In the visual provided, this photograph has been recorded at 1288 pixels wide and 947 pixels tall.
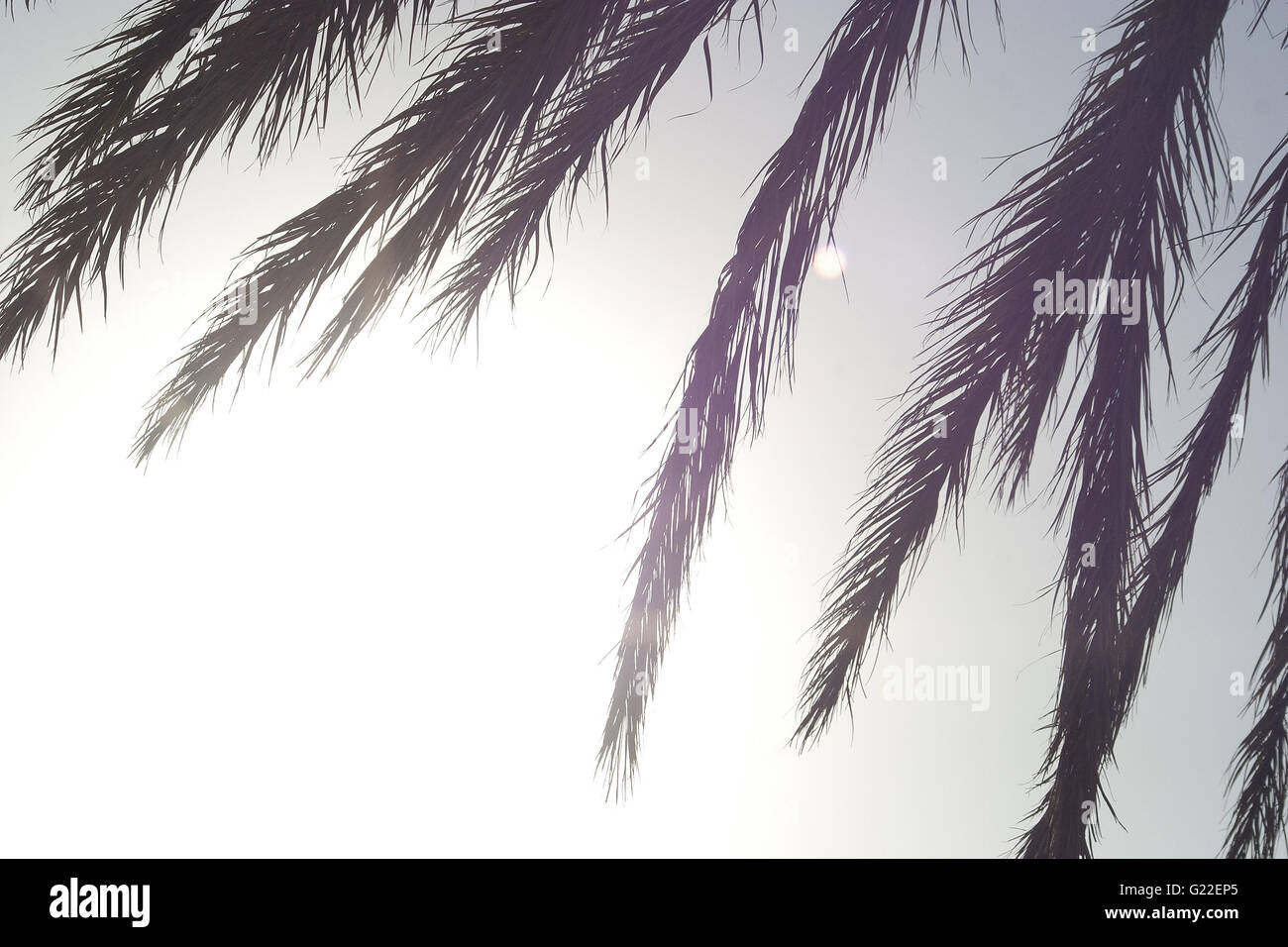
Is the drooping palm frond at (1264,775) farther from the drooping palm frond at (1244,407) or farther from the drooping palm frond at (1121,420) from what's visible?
the drooping palm frond at (1121,420)

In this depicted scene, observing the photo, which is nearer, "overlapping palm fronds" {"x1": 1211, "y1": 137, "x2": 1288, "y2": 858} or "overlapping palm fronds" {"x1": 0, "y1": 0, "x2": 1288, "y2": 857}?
"overlapping palm fronds" {"x1": 0, "y1": 0, "x2": 1288, "y2": 857}

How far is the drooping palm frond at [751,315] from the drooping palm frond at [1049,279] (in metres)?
0.50

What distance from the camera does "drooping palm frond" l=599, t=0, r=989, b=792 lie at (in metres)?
2.42

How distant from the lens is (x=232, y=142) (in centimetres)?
183

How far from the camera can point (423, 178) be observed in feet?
6.37

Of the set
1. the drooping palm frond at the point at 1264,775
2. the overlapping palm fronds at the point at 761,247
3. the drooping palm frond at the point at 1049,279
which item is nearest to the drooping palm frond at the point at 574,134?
the overlapping palm fronds at the point at 761,247

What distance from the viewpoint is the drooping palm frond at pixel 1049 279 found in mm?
2484

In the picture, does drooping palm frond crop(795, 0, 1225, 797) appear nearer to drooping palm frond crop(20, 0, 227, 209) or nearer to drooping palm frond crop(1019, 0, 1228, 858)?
drooping palm frond crop(1019, 0, 1228, 858)

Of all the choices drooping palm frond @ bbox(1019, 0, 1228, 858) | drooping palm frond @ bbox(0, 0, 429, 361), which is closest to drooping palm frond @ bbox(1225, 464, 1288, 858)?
drooping palm frond @ bbox(1019, 0, 1228, 858)

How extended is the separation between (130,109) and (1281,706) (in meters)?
4.66

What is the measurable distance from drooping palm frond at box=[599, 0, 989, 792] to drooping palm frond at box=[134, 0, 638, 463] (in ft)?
2.74

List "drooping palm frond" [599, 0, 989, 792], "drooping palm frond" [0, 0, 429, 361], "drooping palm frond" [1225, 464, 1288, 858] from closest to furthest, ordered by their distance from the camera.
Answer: "drooping palm frond" [0, 0, 429, 361] → "drooping palm frond" [599, 0, 989, 792] → "drooping palm frond" [1225, 464, 1288, 858]
